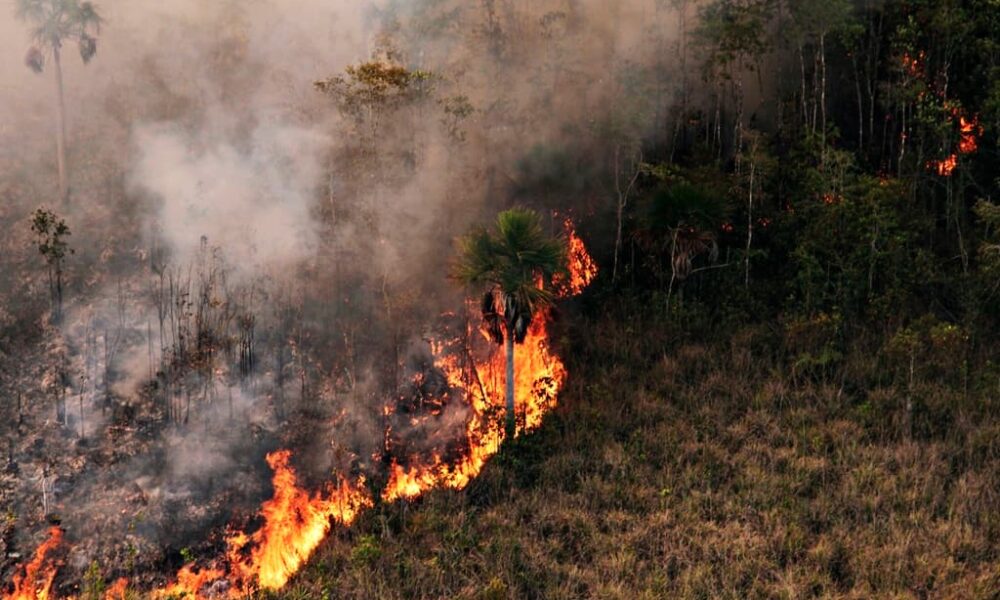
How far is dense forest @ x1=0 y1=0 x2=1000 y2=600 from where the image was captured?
17.4 m

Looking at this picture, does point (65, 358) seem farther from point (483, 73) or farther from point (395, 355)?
point (483, 73)

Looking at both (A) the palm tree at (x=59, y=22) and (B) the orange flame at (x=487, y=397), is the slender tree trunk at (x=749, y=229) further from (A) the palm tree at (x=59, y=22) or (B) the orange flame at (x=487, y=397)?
(A) the palm tree at (x=59, y=22)

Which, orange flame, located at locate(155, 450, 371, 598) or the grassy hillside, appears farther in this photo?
orange flame, located at locate(155, 450, 371, 598)

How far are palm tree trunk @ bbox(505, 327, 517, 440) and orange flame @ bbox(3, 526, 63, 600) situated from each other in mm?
10991

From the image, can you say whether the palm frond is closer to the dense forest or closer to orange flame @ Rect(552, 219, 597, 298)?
the dense forest

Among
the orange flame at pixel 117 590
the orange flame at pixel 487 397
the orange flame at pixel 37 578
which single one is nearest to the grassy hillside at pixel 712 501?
the orange flame at pixel 487 397

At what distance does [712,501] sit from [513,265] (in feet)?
24.5

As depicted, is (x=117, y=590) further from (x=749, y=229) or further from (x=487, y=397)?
(x=749, y=229)

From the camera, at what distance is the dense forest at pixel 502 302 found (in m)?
17.4

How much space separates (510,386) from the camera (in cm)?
2056

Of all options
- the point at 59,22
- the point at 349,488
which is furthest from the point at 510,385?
the point at 59,22

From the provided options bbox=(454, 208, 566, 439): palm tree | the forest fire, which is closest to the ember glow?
bbox=(454, 208, 566, 439): palm tree

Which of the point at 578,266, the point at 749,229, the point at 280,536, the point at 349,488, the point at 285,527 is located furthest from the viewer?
the point at 578,266

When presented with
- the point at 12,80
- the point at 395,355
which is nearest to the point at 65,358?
the point at 395,355
